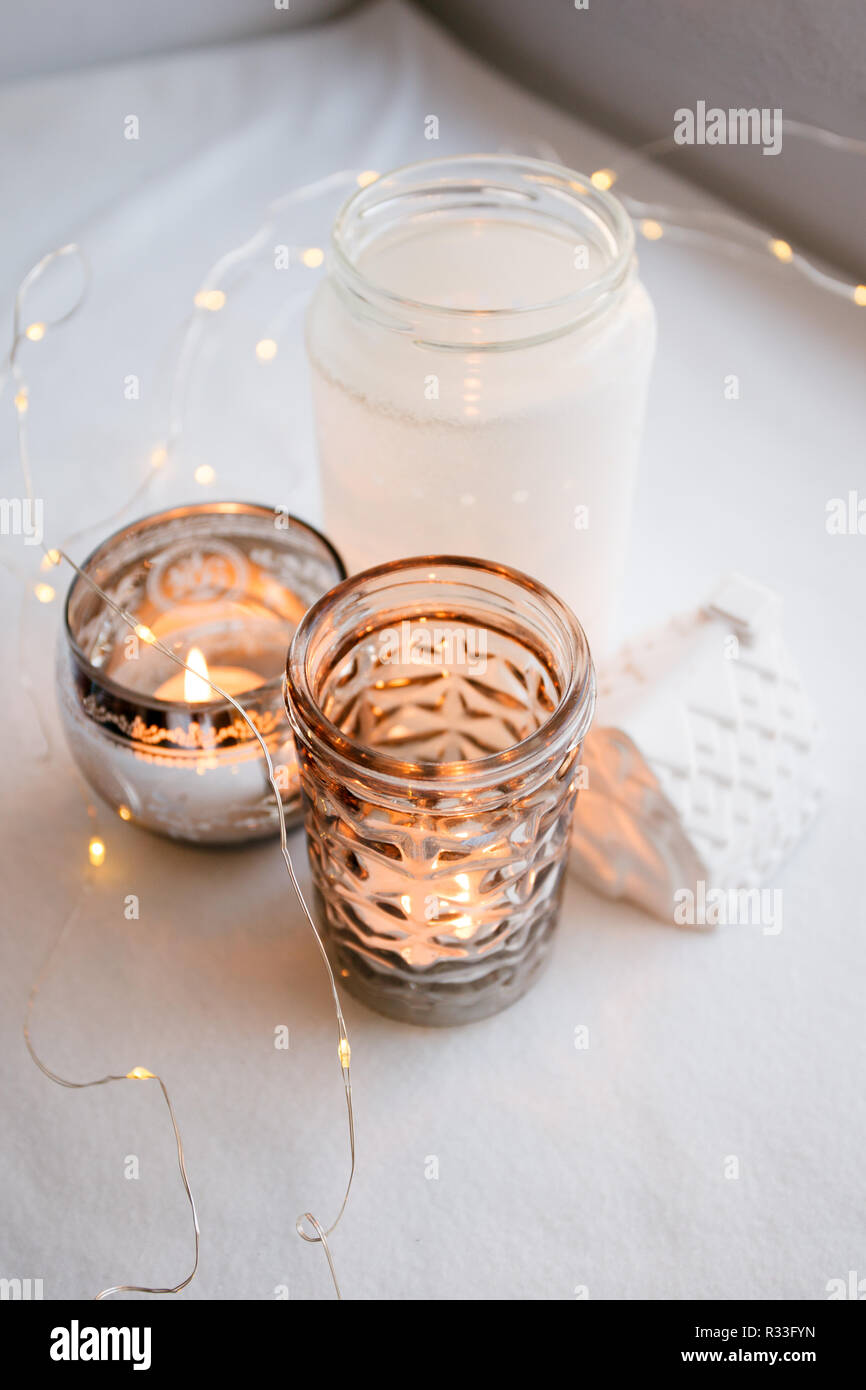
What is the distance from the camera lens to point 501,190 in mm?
494

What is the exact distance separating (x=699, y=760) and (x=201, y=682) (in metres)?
0.19

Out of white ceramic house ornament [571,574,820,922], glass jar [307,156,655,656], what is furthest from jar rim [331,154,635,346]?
white ceramic house ornament [571,574,820,922]

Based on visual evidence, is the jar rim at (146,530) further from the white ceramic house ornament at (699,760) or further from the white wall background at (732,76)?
the white wall background at (732,76)

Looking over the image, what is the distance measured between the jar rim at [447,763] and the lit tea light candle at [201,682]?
0.28 ft

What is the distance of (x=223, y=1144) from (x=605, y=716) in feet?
0.66

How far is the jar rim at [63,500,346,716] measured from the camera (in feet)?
1.38

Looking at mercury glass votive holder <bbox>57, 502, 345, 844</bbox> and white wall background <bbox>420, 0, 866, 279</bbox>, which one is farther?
white wall background <bbox>420, 0, 866, 279</bbox>

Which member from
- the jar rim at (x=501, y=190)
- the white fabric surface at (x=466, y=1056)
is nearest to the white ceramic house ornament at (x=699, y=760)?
the white fabric surface at (x=466, y=1056)

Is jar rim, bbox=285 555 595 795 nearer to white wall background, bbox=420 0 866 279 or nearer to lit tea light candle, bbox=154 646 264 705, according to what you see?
lit tea light candle, bbox=154 646 264 705

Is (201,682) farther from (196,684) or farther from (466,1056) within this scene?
(466,1056)

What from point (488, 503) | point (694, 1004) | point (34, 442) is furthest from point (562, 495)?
point (34, 442)

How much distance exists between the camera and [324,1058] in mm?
437

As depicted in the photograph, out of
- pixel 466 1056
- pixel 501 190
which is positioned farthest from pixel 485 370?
pixel 466 1056

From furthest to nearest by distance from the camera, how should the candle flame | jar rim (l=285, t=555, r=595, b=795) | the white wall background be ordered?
the white wall background
the candle flame
jar rim (l=285, t=555, r=595, b=795)
